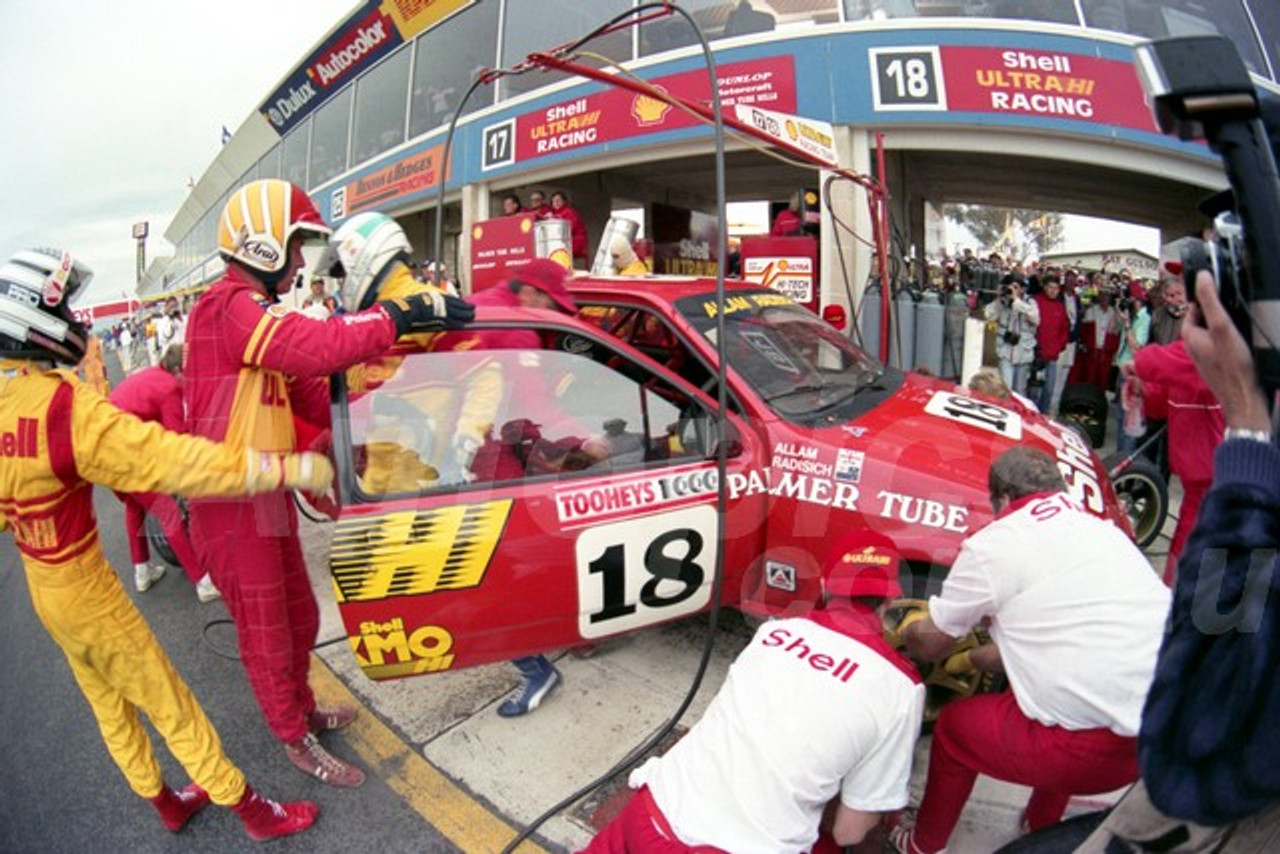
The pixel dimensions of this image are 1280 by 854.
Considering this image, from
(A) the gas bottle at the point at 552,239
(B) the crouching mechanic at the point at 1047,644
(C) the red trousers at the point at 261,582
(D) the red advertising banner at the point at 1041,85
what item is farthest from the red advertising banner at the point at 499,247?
(D) the red advertising banner at the point at 1041,85

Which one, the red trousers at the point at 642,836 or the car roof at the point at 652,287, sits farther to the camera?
the car roof at the point at 652,287

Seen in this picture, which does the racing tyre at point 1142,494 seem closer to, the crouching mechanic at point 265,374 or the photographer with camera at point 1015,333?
the photographer with camera at point 1015,333

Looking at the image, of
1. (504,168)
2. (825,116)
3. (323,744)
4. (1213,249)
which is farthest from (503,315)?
(504,168)

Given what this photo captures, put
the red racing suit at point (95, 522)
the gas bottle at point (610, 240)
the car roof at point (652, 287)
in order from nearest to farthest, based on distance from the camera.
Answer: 1. the red racing suit at point (95, 522)
2. the car roof at point (652, 287)
3. the gas bottle at point (610, 240)

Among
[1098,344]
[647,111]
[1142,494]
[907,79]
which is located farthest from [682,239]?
[1142,494]

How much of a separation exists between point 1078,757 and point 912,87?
757 centimetres

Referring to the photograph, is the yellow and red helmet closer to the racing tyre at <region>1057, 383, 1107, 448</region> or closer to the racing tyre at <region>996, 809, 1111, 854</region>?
the racing tyre at <region>996, 809, 1111, 854</region>

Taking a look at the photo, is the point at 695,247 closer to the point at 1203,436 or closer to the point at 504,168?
the point at 504,168

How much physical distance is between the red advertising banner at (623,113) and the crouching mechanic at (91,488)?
6.05 m

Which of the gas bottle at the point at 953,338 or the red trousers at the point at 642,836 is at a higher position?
the gas bottle at the point at 953,338

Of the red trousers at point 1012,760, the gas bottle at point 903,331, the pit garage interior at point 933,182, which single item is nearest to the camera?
the red trousers at point 1012,760

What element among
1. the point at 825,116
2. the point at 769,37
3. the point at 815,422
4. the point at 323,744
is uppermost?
the point at 769,37

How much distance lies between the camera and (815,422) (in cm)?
272

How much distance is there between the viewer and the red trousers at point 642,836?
1404 mm
